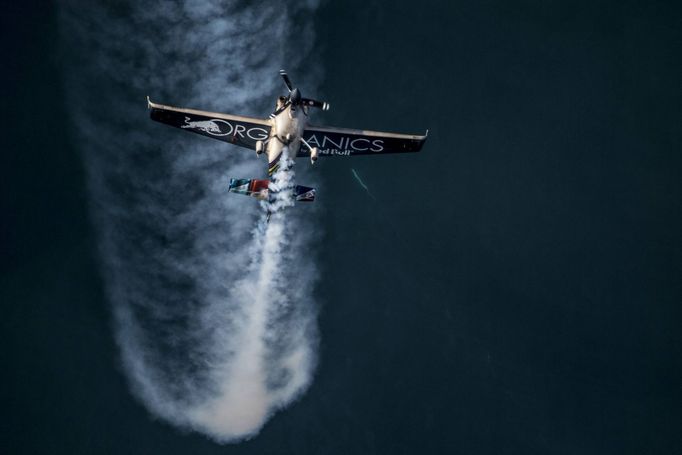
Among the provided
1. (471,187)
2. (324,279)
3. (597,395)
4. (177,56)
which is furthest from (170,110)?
(597,395)

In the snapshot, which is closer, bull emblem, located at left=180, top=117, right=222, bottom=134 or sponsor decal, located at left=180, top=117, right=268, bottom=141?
bull emblem, located at left=180, top=117, right=222, bottom=134

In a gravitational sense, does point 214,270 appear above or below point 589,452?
above

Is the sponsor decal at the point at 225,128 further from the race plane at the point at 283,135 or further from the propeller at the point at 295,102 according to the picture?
the propeller at the point at 295,102

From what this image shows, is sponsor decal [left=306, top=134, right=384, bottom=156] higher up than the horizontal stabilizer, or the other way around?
sponsor decal [left=306, top=134, right=384, bottom=156]

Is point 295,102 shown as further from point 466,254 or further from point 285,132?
point 466,254

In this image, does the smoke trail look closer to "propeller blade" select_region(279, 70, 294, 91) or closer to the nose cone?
the nose cone

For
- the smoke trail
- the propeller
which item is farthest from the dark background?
the propeller

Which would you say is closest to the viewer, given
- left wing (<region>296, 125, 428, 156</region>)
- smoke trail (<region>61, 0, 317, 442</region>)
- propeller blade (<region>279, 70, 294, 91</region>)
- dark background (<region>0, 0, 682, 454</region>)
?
propeller blade (<region>279, 70, 294, 91</region>)

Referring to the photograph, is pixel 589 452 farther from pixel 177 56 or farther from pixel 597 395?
pixel 177 56

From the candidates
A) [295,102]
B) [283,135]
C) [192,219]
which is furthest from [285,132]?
[192,219]
